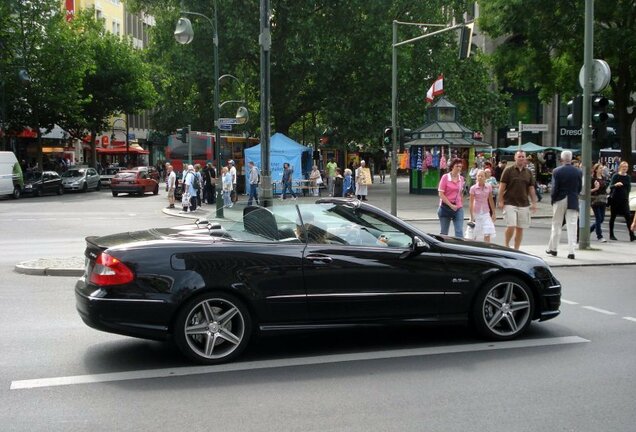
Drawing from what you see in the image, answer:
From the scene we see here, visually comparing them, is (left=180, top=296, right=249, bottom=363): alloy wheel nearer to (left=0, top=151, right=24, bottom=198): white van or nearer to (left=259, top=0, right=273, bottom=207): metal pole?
(left=259, top=0, right=273, bottom=207): metal pole

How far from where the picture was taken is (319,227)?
6785 mm

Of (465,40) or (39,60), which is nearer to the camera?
(465,40)

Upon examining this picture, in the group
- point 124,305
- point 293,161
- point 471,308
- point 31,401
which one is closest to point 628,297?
point 471,308

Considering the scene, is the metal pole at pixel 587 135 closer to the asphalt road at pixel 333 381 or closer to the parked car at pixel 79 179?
the asphalt road at pixel 333 381

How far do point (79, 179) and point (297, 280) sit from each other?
130 feet

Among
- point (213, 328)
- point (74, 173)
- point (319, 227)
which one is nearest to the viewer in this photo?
point (213, 328)

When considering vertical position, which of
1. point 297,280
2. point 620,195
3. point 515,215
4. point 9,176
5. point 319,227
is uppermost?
point 9,176

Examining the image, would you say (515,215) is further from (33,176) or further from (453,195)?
(33,176)

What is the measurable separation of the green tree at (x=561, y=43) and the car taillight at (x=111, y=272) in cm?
2416

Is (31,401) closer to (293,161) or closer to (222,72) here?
(293,161)

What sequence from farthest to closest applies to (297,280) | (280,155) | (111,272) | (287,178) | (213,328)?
(280,155) → (287,178) → (297,280) → (213,328) → (111,272)

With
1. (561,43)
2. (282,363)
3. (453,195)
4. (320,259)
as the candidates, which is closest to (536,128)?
(561,43)

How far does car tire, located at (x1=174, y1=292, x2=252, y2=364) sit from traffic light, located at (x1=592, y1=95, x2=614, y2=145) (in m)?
10.3

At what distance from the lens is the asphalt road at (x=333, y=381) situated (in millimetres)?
4953
